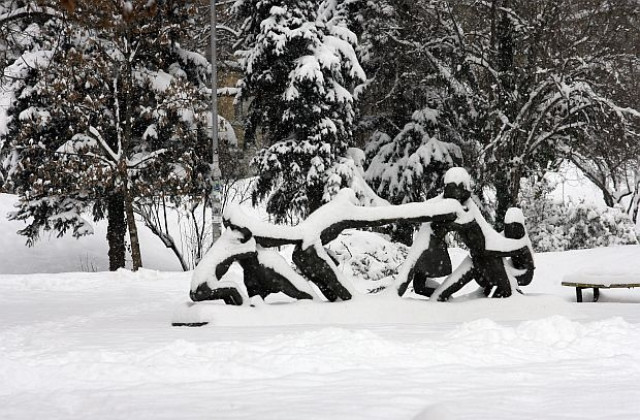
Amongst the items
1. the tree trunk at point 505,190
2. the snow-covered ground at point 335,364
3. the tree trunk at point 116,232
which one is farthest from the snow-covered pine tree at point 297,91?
the snow-covered ground at point 335,364

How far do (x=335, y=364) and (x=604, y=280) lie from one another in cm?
580

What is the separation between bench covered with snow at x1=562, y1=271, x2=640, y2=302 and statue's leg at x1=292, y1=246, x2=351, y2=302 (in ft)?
12.2

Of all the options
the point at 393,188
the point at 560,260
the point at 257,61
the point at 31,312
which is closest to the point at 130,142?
the point at 257,61

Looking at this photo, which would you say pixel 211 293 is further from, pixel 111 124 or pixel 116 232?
pixel 116 232

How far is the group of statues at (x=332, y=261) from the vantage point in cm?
790

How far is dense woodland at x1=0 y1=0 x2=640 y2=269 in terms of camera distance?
1655 cm

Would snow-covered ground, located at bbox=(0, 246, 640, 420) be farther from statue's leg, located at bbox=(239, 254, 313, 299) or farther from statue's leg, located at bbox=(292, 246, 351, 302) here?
statue's leg, located at bbox=(239, 254, 313, 299)

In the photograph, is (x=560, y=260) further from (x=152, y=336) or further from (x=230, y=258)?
(x=152, y=336)

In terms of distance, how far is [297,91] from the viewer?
17.1 meters

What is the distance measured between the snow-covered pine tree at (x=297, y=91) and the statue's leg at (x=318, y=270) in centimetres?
939

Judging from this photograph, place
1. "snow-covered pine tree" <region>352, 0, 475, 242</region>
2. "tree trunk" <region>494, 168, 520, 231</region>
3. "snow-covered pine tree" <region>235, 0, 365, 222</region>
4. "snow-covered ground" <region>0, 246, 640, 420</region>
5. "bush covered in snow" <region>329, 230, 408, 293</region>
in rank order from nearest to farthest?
1. "snow-covered ground" <region>0, 246, 640, 420</region>
2. "bush covered in snow" <region>329, 230, 408, 293</region>
3. "tree trunk" <region>494, 168, 520, 231</region>
4. "snow-covered pine tree" <region>235, 0, 365, 222</region>
5. "snow-covered pine tree" <region>352, 0, 475, 242</region>

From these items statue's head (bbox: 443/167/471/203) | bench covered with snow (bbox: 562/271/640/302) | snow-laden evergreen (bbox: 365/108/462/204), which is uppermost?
snow-laden evergreen (bbox: 365/108/462/204)

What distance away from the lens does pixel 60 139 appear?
58.5 ft

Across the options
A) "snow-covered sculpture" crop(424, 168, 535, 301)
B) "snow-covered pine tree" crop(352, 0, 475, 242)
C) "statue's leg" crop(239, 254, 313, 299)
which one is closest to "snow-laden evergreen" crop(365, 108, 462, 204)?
"snow-covered pine tree" crop(352, 0, 475, 242)
